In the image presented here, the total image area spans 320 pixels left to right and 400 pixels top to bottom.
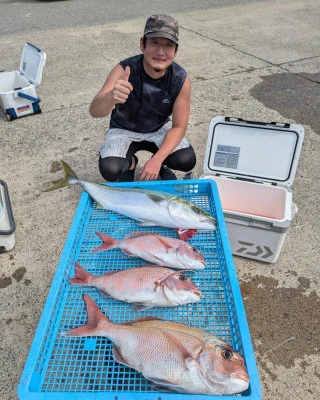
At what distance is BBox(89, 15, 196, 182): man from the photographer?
2373 mm

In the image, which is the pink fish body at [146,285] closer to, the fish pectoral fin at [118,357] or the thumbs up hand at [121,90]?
the fish pectoral fin at [118,357]

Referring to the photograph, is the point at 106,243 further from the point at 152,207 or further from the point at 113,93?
the point at 113,93

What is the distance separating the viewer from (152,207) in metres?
2.11

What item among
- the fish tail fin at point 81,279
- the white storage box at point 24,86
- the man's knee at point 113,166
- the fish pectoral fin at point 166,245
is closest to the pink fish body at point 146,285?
the fish tail fin at point 81,279

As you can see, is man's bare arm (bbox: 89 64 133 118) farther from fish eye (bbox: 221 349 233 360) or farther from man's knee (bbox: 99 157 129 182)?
fish eye (bbox: 221 349 233 360)

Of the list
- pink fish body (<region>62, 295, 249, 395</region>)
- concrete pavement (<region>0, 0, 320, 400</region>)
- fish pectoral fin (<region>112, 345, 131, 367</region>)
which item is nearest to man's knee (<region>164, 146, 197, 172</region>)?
concrete pavement (<region>0, 0, 320, 400</region>)

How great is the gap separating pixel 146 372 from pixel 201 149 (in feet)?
9.02

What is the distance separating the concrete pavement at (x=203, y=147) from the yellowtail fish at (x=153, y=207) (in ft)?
2.12

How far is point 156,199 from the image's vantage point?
211cm

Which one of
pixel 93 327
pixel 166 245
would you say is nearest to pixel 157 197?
pixel 166 245

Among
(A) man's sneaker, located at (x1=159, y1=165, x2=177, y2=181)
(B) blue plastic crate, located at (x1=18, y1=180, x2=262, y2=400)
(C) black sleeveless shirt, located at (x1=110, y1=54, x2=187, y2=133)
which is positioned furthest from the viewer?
(A) man's sneaker, located at (x1=159, y1=165, x2=177, y2=181)

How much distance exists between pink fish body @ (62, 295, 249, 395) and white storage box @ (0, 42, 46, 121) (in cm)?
356

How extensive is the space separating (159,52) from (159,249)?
1445 mm

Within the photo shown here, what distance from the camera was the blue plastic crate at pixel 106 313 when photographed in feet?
4.32
